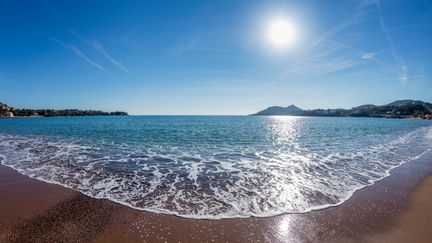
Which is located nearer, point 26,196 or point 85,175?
point 26,196

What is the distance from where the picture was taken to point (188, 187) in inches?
395

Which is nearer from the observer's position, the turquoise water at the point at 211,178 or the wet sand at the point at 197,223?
the wet sand at the point at 197,223

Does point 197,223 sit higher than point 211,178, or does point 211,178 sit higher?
point 197,223

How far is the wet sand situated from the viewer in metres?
5.78

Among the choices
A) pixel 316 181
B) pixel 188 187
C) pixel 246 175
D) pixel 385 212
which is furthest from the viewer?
pixel 246 175

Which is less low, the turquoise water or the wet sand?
the wet sand

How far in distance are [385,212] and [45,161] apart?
64.9 ft

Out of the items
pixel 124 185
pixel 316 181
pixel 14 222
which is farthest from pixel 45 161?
pixel 316 181

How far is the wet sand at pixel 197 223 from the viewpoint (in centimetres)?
578

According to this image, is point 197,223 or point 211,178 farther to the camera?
point 211,178

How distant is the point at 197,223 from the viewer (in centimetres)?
657

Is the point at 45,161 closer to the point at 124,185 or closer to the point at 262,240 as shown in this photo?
the point at 124,185

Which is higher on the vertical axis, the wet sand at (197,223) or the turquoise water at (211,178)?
the wet sand at (197,223)

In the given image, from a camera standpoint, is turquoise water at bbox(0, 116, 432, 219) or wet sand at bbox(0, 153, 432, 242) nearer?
wet sand at bbox(0, 153, 432, 242)
